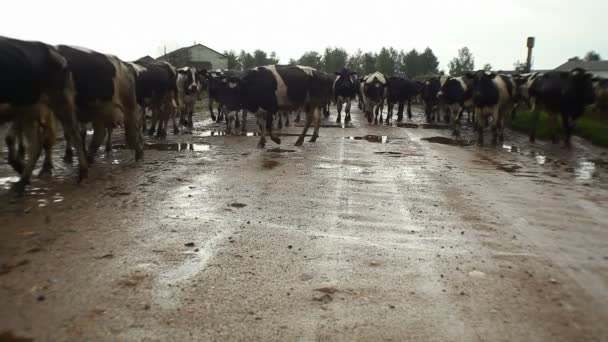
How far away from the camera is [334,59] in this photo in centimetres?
10944

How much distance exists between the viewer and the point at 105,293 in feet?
12.8

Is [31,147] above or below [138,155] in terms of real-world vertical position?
above

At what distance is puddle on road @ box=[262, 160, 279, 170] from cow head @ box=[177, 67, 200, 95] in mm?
8528

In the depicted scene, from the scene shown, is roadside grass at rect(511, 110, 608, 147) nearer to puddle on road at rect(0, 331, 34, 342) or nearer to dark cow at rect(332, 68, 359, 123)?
dark cow at rect(332, 68, 359, 123)

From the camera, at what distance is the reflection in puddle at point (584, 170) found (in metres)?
9.82

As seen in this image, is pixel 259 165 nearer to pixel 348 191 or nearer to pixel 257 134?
pixel 348 191

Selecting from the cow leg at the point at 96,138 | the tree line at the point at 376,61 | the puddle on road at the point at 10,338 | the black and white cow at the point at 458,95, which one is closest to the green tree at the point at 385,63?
the tree line at the point at 376,61

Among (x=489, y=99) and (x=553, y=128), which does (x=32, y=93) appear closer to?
(x=489, y=99)

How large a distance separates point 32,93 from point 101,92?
2135 mm

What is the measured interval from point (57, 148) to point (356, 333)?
10205 millimetres

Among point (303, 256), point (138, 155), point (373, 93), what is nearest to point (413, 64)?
point (373, 93)

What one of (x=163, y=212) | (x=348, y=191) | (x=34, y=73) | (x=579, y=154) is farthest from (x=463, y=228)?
(x=579, y=154)

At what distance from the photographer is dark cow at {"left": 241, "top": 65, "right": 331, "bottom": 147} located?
42.9 ft

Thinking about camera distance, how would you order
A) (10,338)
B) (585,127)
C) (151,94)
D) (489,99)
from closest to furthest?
1. (10,338)
2. (151,94)
3. (489,99)
4. (585,127)
